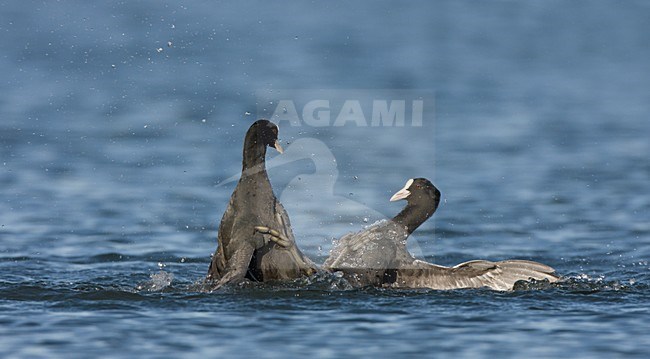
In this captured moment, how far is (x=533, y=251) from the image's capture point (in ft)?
37.9

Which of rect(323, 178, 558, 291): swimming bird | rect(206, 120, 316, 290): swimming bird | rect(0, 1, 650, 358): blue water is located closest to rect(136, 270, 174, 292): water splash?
rect(0, 1, 650, 358): blue water

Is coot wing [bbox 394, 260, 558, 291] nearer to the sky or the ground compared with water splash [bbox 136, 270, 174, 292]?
nearer to the sky

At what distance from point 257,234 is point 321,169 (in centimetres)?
525

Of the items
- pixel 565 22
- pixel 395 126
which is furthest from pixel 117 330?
pixel 565 22

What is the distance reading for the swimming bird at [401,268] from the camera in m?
9.64

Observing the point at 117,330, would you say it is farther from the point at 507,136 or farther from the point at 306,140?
the point at 507,136

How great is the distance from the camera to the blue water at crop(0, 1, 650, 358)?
8312 mm

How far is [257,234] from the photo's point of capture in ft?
30.7

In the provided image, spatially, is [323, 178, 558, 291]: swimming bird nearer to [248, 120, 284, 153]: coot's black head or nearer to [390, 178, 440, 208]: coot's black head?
[390, 178, 440, 208]: coot's black head

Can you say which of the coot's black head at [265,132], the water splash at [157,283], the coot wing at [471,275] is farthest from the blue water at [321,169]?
the coot's black head at [265,132]

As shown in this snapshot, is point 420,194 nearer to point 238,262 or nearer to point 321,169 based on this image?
point 238,262

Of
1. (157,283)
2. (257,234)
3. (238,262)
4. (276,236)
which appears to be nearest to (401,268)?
(276,236)

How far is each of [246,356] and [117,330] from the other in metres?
0.98

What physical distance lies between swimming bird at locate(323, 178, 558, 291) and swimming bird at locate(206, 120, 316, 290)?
37 centimetres
